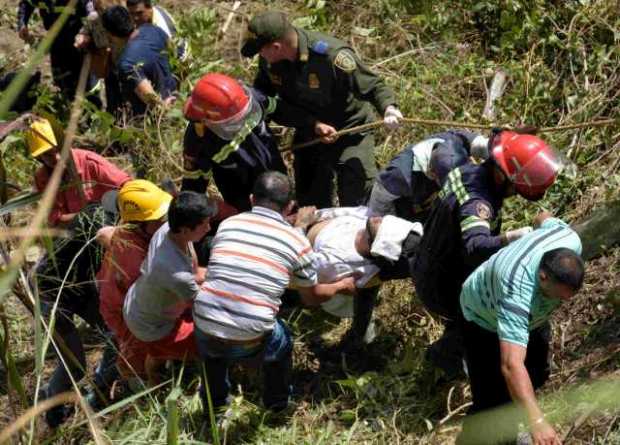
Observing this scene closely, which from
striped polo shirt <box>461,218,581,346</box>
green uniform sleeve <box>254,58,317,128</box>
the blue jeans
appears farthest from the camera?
green uniform sleeve <box>254,58,317,128</box>

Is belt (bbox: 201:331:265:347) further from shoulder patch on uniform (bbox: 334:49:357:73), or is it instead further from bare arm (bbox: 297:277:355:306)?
shoulder patch on uniform (bbox: 334:49:357:73)

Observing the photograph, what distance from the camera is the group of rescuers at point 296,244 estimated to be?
391 cm

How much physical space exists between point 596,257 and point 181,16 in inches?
173

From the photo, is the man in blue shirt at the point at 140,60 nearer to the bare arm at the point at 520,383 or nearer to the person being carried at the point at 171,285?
the person being carried at the point at 171,285

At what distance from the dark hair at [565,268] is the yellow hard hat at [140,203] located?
1.88 metres

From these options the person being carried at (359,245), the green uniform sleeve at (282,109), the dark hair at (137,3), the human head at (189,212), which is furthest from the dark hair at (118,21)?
the human head at (189,212)

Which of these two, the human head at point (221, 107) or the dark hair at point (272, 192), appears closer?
the dark hair at point (272, 192)

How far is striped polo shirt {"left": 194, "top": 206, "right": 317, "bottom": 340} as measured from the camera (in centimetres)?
418

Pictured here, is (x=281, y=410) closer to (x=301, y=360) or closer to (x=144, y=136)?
(x=301, y=360)

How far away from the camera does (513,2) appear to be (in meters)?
6.79

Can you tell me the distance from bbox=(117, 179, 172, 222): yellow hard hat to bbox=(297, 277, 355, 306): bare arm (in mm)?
794

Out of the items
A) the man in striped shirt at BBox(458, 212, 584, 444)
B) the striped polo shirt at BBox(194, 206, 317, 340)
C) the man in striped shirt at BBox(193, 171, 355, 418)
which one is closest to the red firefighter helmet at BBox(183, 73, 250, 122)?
the man in striped shirt at BBox(193, 171, 355, 418)

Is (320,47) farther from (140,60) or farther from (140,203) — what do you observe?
(140,60)

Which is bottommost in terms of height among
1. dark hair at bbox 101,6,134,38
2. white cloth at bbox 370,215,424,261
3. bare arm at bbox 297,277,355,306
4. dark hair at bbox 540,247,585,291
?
bare arm at bbox 297,277,355,306
